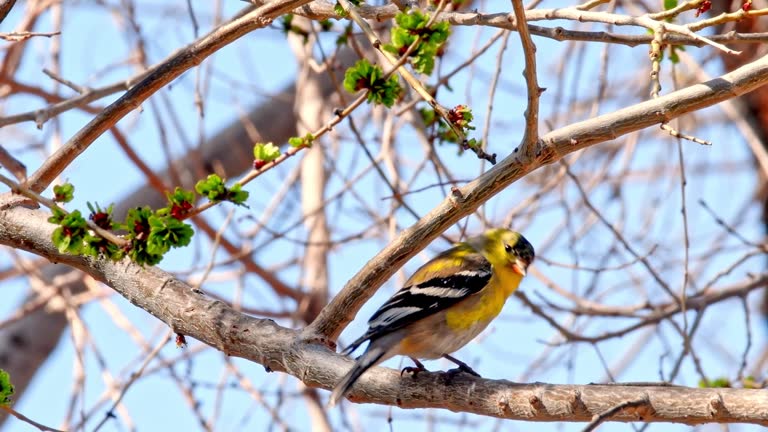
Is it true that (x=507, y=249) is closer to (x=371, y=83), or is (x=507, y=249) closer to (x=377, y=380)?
(x=377, y=380)

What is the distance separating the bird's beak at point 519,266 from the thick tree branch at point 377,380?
1.22m

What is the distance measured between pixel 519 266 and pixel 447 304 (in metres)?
0.57

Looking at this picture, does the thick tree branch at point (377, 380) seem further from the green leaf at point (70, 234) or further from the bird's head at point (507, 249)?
the bird's head at point (507, 249)

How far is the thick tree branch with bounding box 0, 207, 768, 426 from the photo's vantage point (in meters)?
2.63

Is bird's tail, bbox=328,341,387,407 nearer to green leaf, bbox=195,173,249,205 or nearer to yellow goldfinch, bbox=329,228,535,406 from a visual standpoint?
yellow goldfinch, bbox=329,228,535,406

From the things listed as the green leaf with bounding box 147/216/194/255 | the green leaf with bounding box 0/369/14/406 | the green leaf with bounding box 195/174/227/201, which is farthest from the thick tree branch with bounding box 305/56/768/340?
the green leaf with bounding box 0/369/14/406

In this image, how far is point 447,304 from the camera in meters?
3.78

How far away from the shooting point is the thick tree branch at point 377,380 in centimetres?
263

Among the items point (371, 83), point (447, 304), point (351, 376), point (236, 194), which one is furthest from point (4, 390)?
point (447, 304)

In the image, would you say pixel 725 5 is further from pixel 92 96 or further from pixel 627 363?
pixel 92 96

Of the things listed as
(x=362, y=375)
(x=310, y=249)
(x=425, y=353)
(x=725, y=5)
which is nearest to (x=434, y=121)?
(x=425, y=353)

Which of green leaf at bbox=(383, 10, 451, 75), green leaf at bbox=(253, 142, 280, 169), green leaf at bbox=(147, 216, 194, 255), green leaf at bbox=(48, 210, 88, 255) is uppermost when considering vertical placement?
green leaf at bbox=(383, 10, 451, 75)

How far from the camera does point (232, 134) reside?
676 centimetres

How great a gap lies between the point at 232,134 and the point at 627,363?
3.37 metres
